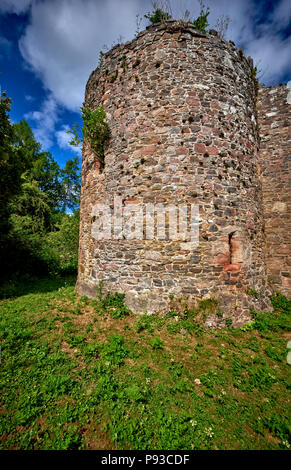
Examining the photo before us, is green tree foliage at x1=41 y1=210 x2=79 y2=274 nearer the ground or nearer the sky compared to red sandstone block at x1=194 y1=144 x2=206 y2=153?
nearer the ground

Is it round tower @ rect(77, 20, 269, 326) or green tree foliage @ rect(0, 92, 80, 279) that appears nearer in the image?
round tower @ rect(77, 20, 269, 326)

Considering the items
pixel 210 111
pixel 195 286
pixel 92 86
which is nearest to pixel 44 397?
pixel 195 286

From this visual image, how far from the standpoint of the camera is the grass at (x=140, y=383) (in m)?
2.28

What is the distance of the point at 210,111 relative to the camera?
17.4 ft

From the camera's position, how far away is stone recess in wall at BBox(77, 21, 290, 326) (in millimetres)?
4957

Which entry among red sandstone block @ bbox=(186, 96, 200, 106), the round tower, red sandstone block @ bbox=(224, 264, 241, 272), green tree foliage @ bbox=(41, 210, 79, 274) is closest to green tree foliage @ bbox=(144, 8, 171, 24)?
the round tower

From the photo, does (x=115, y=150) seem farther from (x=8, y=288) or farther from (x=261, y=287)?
(x=8, y=288)

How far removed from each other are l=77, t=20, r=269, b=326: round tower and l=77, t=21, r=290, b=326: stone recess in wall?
0.10 ft

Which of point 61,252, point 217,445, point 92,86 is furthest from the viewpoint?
point 61,252

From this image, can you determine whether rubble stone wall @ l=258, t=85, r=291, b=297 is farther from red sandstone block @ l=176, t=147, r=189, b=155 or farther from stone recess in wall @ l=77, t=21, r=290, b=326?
red sandstone block @ l=176, t=147, r=189, b=155

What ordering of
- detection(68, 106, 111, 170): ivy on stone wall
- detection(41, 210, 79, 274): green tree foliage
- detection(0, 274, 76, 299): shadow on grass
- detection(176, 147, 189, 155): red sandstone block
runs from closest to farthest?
1. detection(176, 147, 189, 155): red sandstone block
2. detection(68, 106, 111, 170): ivy on stone wall
3. detection(0, 274, 76, 299): shadow on grass
4. detection(41, 210, 79, 274): green tree foliage

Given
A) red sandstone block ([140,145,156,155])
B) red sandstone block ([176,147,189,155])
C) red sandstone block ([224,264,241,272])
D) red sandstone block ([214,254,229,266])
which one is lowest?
red sandstone block ([224,264,241,272])

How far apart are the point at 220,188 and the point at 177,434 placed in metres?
5.11

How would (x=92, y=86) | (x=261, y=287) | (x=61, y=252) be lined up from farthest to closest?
(x=61, y=252) → (x=92, y=86) → (x=261, y=287)
